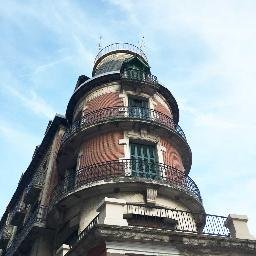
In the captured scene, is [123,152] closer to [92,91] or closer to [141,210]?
[141,210]

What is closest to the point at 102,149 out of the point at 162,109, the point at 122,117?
the point at 122,117

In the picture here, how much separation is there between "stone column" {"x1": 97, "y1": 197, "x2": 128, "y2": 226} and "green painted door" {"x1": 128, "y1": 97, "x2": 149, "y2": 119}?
8168 millimetres

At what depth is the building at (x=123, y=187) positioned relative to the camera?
1418cm

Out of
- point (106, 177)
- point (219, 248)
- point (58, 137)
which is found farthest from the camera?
point (58, 137)

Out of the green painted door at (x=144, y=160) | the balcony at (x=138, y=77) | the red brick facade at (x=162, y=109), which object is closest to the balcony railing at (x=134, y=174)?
the green painted door at (x=144, y=160)

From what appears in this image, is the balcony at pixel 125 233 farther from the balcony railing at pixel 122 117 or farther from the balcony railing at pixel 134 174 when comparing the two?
the balcony railing at pixel 122 117

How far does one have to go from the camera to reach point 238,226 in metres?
16.0

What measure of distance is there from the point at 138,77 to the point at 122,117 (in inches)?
175

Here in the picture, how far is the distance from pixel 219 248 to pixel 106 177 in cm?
615

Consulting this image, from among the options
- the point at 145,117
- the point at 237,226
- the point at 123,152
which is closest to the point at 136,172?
the point at 123,152

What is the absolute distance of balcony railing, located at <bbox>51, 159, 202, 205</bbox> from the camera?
62.5 feet

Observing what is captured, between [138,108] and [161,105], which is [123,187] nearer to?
[138,108]

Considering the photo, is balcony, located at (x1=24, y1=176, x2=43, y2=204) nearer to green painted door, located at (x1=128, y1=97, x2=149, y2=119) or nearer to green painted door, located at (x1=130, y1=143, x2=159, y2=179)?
green painted door, located at (x1=128, y1=97, x2=149, y2=119)

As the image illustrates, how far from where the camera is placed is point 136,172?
19.3 meters
